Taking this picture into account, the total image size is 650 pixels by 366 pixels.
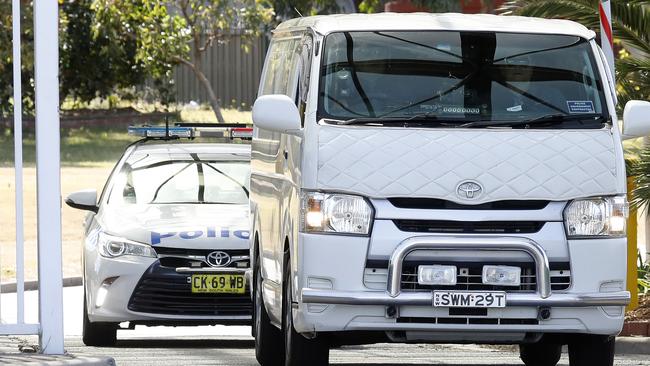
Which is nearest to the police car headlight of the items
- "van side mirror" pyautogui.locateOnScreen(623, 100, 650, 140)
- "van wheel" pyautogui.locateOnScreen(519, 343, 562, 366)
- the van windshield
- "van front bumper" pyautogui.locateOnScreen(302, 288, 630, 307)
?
"van wheel" pyautogui.locateOnScreen(519, 343, 562, 366)

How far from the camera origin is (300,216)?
8500 mm

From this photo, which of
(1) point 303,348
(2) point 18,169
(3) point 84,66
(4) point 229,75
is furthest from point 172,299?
(4) point 229,75

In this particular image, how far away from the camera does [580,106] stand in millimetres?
9109

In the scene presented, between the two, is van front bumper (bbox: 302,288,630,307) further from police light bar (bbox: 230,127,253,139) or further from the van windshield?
police light bar (bbox: 230,127,253,139)

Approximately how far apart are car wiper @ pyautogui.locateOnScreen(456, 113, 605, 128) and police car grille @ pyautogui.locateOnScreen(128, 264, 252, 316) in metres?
3.66

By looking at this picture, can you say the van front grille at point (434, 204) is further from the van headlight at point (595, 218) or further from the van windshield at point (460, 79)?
the van windshield at point (460, 79)

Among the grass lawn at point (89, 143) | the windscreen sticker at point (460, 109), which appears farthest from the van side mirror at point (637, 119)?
the grass lawn at point (89, 143)

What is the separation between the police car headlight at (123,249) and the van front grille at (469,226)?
4025mm

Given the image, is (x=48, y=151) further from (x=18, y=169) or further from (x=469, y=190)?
(x=469, y=190)

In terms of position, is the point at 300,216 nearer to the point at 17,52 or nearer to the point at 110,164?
the point at 17,52

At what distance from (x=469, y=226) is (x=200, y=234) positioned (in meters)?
4.05

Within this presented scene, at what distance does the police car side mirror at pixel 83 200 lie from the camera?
12.8 metres

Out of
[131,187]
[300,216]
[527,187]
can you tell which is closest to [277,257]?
[300,216]

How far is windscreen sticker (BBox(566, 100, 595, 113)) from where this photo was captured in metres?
9.08
